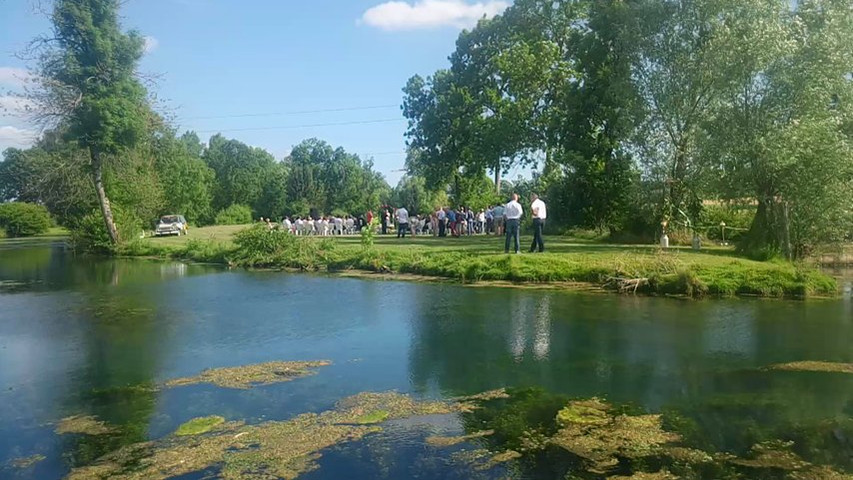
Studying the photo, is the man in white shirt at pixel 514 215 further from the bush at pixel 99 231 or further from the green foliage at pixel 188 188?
the green foliage at pixel 188 188

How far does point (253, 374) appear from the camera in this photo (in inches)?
433

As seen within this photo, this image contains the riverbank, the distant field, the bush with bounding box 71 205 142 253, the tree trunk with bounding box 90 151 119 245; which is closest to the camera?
the riverbank

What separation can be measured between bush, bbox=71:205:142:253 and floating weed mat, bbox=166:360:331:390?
32109 mm

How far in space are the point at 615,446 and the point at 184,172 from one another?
246 feet

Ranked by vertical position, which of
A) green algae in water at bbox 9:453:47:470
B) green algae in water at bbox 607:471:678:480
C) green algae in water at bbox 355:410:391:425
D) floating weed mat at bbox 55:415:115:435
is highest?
green algae in water at bbox 355:410:391:425

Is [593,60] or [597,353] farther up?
[593,60]

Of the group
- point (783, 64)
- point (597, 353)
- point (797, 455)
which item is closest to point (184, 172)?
point (783, 64)

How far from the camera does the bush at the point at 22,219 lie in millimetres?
76875

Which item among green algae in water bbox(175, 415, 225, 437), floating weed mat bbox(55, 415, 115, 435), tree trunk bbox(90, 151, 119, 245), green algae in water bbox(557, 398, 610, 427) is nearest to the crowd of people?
tree trunk bbox(90, 151, 119, 245)

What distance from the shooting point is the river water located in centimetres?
801

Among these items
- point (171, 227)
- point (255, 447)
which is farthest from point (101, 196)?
point (255, 447)

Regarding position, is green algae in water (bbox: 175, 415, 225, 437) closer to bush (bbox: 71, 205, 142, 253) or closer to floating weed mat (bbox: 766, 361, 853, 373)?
floating weed mat (bbox: 766, 361, 853, 373)

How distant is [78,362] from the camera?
1195cm

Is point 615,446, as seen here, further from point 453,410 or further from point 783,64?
point 783,64
